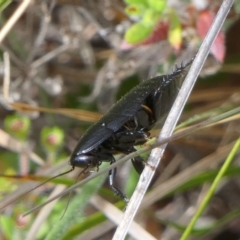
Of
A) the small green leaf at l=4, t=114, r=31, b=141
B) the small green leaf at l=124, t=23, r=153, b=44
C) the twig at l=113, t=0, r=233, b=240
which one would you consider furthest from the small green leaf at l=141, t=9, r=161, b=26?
the small green leaf at l=4, t=114, r=31, b=141

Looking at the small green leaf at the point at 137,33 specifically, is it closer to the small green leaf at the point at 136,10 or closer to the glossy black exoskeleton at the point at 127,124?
the small green leaf at the point at 136,10

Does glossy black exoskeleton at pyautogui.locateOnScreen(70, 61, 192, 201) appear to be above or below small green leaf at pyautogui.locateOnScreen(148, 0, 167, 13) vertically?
below

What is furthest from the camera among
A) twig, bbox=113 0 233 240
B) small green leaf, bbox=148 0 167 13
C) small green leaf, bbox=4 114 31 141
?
small green leaf, bbox=4 114 31 141

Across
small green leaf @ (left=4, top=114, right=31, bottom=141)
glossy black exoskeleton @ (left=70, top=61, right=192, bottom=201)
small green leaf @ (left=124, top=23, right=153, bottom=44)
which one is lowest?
glossy black exoskeleton @ (left=70, top=61, right=192, bottom=201)

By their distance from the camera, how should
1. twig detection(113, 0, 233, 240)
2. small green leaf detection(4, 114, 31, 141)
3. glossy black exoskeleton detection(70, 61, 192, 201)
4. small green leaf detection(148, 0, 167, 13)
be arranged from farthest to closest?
small green leaf detection(4, 114, 31, 141)
small green leaf detection(148, 0, 167, 13)
glossy black exoskeleton detection(70, 61, 192, 201)
twig detection(113, 0, 233, 240)

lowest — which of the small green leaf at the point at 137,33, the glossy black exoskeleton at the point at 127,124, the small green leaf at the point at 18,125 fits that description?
the glossy black exoskeleton at the point at 127,124

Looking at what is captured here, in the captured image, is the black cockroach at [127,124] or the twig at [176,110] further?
the black cockroach at [127,124]

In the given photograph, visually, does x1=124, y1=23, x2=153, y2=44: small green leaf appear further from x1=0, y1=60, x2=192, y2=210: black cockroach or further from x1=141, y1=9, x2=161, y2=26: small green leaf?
x1=0, y1=60, x2=192, y2=210: black cockroach

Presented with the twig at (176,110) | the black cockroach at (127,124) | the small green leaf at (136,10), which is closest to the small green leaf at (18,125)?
the black cockroach at (127,124)

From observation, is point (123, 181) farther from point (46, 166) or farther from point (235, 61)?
point (235, 61)

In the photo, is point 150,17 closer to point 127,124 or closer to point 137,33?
point 137,33
